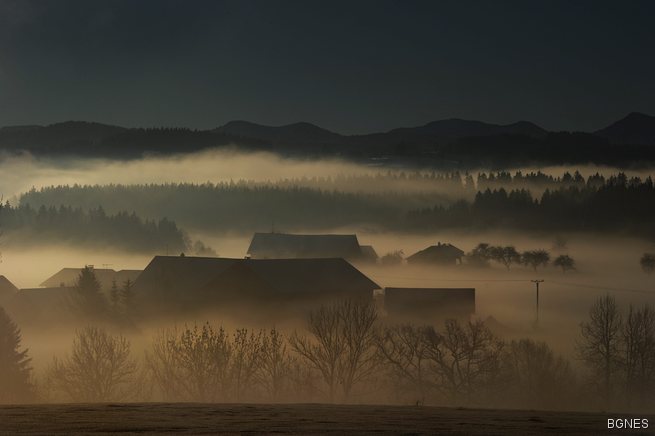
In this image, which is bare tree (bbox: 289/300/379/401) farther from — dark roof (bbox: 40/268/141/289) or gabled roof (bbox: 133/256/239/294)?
dark roof (bbox: 40/268/141/289)

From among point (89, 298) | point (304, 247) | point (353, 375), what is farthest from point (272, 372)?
point (304, 247)

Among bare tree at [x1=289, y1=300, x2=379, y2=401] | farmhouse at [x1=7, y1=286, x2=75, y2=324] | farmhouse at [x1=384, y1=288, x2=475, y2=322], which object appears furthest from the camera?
farmhouse at [x1=384, y1=288, x2=475, y2=322]

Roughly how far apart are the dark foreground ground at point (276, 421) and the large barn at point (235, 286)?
8498 centimetres

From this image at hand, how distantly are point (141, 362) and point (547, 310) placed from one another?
219ft

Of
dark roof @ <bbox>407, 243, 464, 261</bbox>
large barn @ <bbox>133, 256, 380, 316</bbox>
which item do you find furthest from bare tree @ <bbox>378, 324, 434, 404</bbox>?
dark roof @ <bbox>407, 243, 464, 261</bbox>

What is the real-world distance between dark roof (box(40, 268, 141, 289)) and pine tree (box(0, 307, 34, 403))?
58588 mm

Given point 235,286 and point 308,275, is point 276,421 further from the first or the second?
point 308,275

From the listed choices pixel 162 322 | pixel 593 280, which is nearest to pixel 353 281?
pixel 162 322

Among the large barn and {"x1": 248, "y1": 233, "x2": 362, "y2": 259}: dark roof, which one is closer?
the large barn

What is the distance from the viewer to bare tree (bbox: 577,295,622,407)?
275 ft

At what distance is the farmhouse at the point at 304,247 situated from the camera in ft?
562

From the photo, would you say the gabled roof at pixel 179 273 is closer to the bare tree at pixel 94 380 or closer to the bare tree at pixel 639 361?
the bare tree at pixel 94 380

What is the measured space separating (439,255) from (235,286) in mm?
72604

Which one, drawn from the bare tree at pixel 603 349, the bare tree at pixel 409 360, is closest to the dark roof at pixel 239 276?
the bare tree at pixel 409 360
